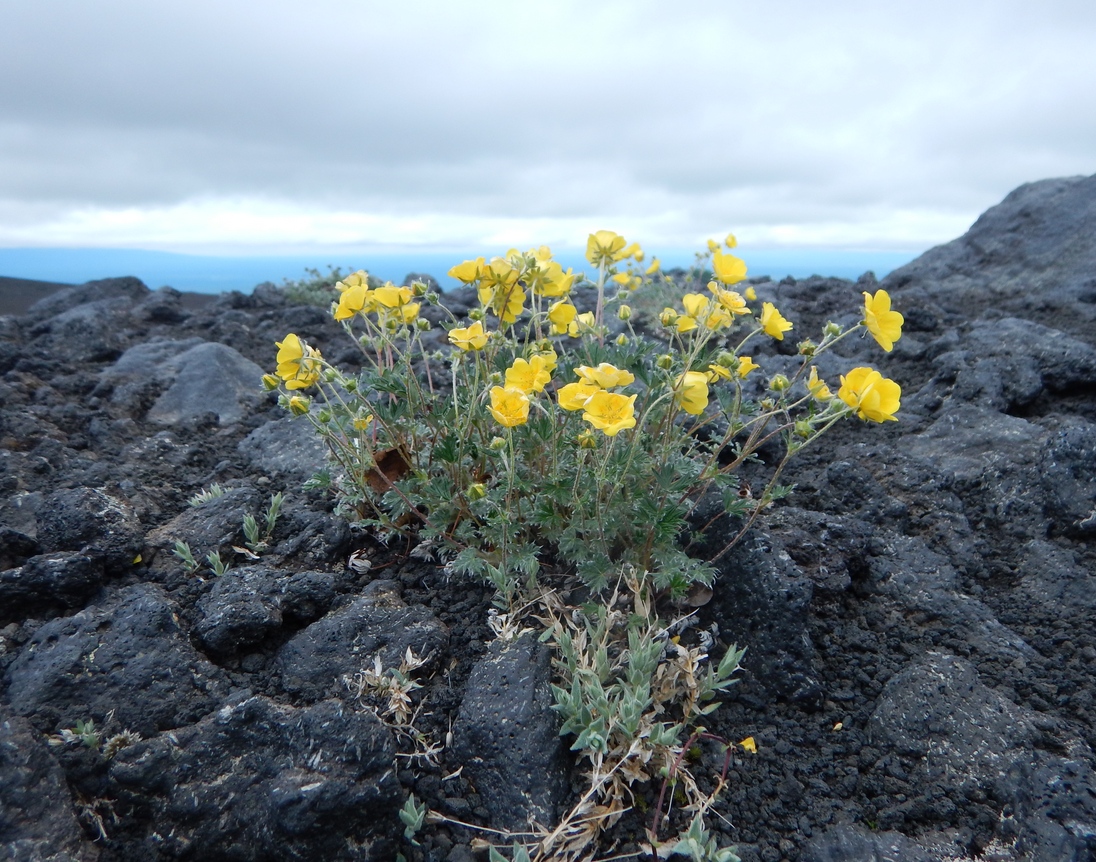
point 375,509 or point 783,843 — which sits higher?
point 375,509

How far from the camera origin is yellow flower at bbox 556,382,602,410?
89.4 inches

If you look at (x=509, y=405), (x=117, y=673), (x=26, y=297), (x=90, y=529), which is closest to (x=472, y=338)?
(x=509, y=405)

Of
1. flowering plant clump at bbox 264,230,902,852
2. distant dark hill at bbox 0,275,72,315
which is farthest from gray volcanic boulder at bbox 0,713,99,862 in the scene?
distant dark hill at bbox 0,275,72,315

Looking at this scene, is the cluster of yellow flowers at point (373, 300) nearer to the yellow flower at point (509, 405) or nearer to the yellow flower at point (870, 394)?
the yellow flower at point (509, 405)

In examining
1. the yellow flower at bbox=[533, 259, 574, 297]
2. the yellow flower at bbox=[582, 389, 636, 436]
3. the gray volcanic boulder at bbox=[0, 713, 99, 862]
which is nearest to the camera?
the gray volcanic boulder at bbox=[0, 713, 99, 862]

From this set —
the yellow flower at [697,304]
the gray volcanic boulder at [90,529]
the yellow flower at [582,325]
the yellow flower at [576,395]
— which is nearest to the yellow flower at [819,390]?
the yellow flower at [697,304]

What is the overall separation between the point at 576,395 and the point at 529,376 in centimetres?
23

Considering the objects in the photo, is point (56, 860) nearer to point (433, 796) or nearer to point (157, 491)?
point (433, 796)

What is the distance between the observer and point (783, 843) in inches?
82.7

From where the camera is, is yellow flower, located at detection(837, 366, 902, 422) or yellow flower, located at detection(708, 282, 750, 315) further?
yellow flower, located at detection(708, 282, 750, 315)

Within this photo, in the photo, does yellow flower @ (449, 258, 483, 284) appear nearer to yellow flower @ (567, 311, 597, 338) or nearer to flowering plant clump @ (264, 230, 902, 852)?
flowering plant clump @ (264, 230, 902, 852)

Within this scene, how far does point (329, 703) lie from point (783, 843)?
1.34 meters

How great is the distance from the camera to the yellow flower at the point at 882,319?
2.58 meters

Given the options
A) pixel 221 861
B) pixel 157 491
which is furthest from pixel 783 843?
pixel 157 491
